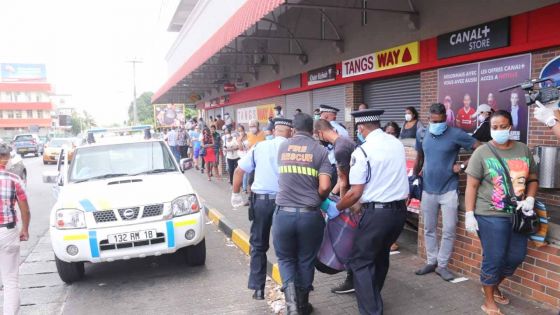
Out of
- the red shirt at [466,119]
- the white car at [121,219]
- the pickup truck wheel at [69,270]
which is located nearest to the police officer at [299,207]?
the white car at [121,219]

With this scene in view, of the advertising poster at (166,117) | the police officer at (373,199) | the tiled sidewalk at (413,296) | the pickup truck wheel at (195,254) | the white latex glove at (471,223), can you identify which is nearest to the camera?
the police officer at (373,199)

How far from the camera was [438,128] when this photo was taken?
15.3 ft

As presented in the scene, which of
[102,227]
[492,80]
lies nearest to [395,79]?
[492,80]

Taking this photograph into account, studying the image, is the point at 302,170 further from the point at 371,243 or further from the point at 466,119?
the point at 466,119

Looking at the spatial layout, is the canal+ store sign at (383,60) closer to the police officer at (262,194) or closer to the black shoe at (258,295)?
the police officer at (262,194)

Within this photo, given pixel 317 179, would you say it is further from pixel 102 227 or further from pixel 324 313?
pixel 102 227

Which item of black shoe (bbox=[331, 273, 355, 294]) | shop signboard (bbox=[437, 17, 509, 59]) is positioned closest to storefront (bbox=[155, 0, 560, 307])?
shop signboard (bbox=[437, 17, 509, 59])

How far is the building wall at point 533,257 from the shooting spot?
12.3 feet

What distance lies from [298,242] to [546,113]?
7.55 feet

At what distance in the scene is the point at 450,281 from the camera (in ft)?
14.9

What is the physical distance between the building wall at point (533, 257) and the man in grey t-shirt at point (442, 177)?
5.5 inches

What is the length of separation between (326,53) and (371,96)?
216cm

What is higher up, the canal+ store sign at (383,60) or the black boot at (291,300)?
the canal+ store sign at (383,60)

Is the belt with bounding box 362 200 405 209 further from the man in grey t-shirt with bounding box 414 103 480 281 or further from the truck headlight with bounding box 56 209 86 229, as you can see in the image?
the truck headlight with bounding box 56 209 86 229
